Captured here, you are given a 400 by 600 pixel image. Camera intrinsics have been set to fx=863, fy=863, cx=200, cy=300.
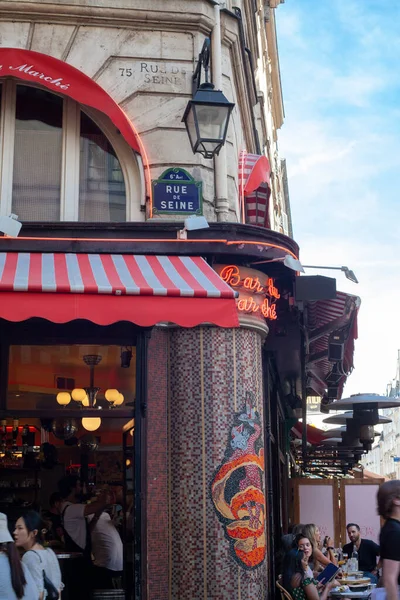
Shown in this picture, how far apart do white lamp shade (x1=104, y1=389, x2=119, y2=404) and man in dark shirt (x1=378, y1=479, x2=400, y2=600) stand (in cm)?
545

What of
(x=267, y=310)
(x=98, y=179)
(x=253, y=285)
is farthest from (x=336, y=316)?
(x=98, y=179)

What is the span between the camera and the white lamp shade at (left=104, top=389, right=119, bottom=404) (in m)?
10.8

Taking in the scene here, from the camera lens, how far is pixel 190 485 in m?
10.6

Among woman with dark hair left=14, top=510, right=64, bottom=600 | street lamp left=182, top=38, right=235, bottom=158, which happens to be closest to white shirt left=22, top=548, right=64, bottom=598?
woman with dark hair left=14, top=510, right=64, bottom=600

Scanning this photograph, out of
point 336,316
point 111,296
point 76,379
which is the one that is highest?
point 336,316

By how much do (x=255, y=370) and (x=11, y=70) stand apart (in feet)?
16.4

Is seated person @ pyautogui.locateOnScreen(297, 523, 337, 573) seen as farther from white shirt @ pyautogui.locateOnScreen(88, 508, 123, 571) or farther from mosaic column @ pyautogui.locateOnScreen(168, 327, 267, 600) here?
white shirt @ pyautogui.locateOnScreen(88, 508, 123, 571)

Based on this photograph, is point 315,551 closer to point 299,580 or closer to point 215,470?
point 299,580

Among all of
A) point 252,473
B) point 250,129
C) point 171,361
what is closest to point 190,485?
point 252,473

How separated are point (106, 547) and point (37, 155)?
540 centimetres

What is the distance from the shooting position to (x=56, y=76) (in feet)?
36.8

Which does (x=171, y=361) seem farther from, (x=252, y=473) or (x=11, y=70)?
(x=11, y=70)

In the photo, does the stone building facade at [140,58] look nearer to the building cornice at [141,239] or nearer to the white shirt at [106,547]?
the building cornice at [141,239]

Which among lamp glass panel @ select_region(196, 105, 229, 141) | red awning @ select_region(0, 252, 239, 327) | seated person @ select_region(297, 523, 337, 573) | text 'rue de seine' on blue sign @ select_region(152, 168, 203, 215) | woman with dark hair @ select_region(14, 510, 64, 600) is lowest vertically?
seated person @ select_region(297, 523, 337, 573)
